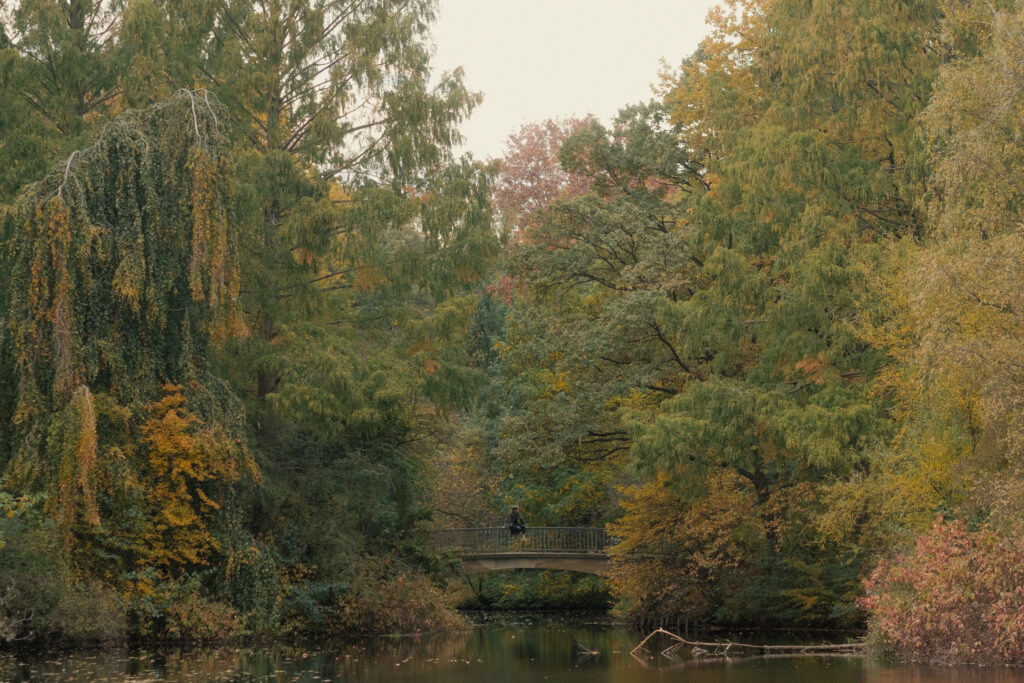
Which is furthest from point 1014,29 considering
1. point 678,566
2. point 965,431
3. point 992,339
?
point 678,566

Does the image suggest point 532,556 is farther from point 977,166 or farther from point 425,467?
point 977,166

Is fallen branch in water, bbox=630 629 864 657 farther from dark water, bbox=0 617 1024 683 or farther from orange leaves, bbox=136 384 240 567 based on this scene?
orange leaves, bbox=136 384 240 567

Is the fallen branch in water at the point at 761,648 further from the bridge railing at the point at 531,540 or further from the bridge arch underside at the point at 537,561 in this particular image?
the bridge railing at the point at 531,540

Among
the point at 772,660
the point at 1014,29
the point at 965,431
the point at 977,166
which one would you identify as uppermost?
the point at 1014,29

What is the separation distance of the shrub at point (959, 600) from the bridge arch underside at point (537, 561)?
17608 mm

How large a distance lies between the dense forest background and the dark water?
0.96m

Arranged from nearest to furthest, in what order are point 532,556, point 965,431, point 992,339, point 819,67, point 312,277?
point 992,339 → point 965,431 → point 819,67 → point 312,277 → point 532,556

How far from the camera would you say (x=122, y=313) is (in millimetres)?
21547

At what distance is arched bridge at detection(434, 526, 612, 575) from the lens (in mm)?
36094

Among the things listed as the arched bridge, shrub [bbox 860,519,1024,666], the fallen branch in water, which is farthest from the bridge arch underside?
shrub [bbox 860,519,1024,666]

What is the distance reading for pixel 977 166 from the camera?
18.1m

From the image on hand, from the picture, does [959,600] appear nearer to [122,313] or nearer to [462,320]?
[462,320]

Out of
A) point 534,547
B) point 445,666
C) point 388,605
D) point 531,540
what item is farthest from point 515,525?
point 445,666

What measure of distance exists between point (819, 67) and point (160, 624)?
51.5ft
